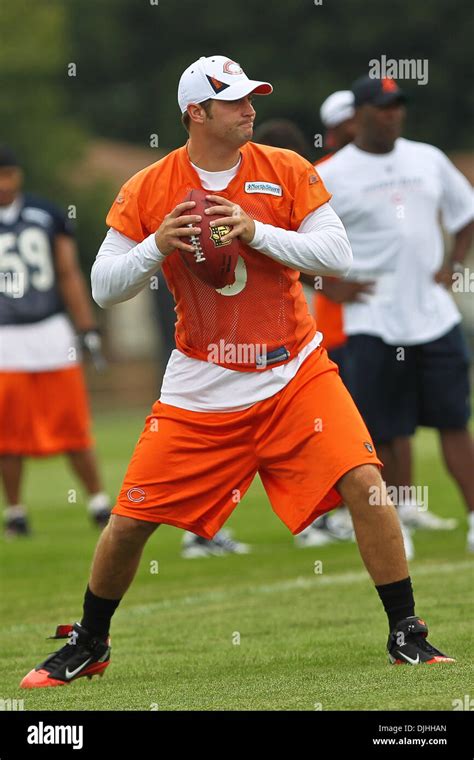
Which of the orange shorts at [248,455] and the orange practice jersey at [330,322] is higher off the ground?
the orange practice jersey at [330,322]

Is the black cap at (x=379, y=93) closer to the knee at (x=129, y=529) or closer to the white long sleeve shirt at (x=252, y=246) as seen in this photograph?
the white long sleeve shirt at (x=252, y=246)

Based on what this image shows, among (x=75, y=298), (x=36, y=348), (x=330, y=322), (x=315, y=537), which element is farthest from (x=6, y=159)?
(x=315, y=537)

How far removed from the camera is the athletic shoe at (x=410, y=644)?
6.35 m

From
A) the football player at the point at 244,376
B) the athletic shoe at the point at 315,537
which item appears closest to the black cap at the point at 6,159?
the athletic shoe at the point at 315,537

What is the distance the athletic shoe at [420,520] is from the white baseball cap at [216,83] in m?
5.45

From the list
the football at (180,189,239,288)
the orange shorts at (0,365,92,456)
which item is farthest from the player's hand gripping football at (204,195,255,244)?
the orange shorts at (0,365,92,456)

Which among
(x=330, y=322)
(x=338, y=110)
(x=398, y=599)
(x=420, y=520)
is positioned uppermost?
(x=338, y=110)

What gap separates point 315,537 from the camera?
11148 mm

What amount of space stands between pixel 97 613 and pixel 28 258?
607 cm

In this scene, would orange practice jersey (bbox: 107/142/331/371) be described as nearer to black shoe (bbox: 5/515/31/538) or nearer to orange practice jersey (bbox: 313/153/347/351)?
orange practice jersey (bbox: 313/153/347/351)

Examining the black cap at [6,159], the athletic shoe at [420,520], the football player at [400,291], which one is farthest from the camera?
the black cap at [6,159]

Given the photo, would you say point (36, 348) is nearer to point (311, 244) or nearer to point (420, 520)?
point (420, 520)
